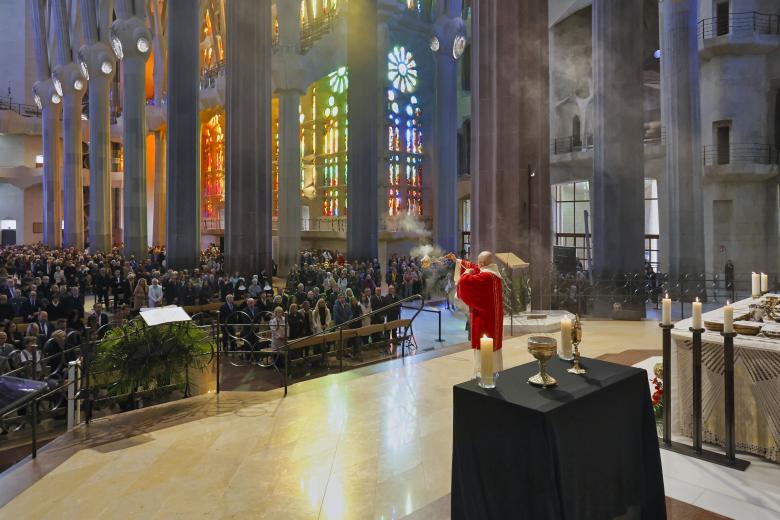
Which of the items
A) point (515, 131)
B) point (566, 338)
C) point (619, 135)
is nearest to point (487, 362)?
point (566, 338)

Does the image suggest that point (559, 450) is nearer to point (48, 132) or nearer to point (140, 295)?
point (140, 295)

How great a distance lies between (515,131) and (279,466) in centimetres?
1126

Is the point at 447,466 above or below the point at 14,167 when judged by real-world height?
below

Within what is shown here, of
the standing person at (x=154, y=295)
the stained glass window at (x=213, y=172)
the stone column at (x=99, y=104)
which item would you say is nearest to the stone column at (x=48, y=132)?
the stone column at (x=99, y=104)

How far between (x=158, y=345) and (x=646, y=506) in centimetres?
605

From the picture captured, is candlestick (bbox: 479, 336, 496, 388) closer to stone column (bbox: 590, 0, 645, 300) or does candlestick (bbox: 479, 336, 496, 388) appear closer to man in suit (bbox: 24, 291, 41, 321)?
man in suit (bbox: 24, 291, 41, 321)

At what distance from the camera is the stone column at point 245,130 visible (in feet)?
64.8

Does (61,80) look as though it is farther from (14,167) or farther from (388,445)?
(388,445)

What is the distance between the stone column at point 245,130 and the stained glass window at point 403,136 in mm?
14285

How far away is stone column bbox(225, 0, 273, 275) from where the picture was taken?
1975 centimetres

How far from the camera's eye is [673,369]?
4938 millimetres

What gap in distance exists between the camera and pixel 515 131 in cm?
1390

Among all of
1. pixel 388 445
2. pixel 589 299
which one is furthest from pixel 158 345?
pixel 589 299

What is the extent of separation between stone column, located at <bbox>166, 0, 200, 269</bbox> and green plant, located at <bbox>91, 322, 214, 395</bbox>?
53.3 feet
